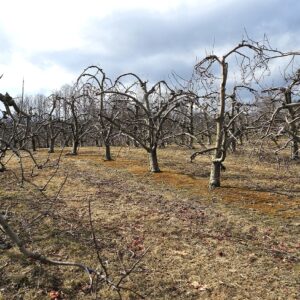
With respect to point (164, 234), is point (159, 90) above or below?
above

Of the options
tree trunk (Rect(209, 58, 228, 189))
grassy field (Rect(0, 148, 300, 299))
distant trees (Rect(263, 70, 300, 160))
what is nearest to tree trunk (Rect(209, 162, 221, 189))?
tree trunk (Rect(209, 58, 228, 189))

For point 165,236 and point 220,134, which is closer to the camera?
point 165,236

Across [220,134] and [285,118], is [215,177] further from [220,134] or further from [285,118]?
[285,118]

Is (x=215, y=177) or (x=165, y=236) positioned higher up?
(x=215, y=177)

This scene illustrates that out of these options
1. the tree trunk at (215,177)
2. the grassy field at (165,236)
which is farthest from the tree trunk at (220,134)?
the grassy field at (165,236)

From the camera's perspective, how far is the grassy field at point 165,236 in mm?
7383

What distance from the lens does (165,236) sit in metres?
9.48

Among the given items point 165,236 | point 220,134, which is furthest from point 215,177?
point 165,236

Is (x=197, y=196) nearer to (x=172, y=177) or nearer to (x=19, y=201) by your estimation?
(x=172, y=177)

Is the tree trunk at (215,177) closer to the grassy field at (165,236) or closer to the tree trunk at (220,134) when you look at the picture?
the tree trunk at (220,134)

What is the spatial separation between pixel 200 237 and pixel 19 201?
5.54 m

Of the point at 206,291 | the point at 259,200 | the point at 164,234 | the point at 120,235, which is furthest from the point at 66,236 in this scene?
the point at 259,200

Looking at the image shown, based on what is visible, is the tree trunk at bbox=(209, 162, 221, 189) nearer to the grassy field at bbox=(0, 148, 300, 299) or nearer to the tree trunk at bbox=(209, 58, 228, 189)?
the tree trunk at bbox=(209, 58, 228, 189)

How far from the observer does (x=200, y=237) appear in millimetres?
9430
